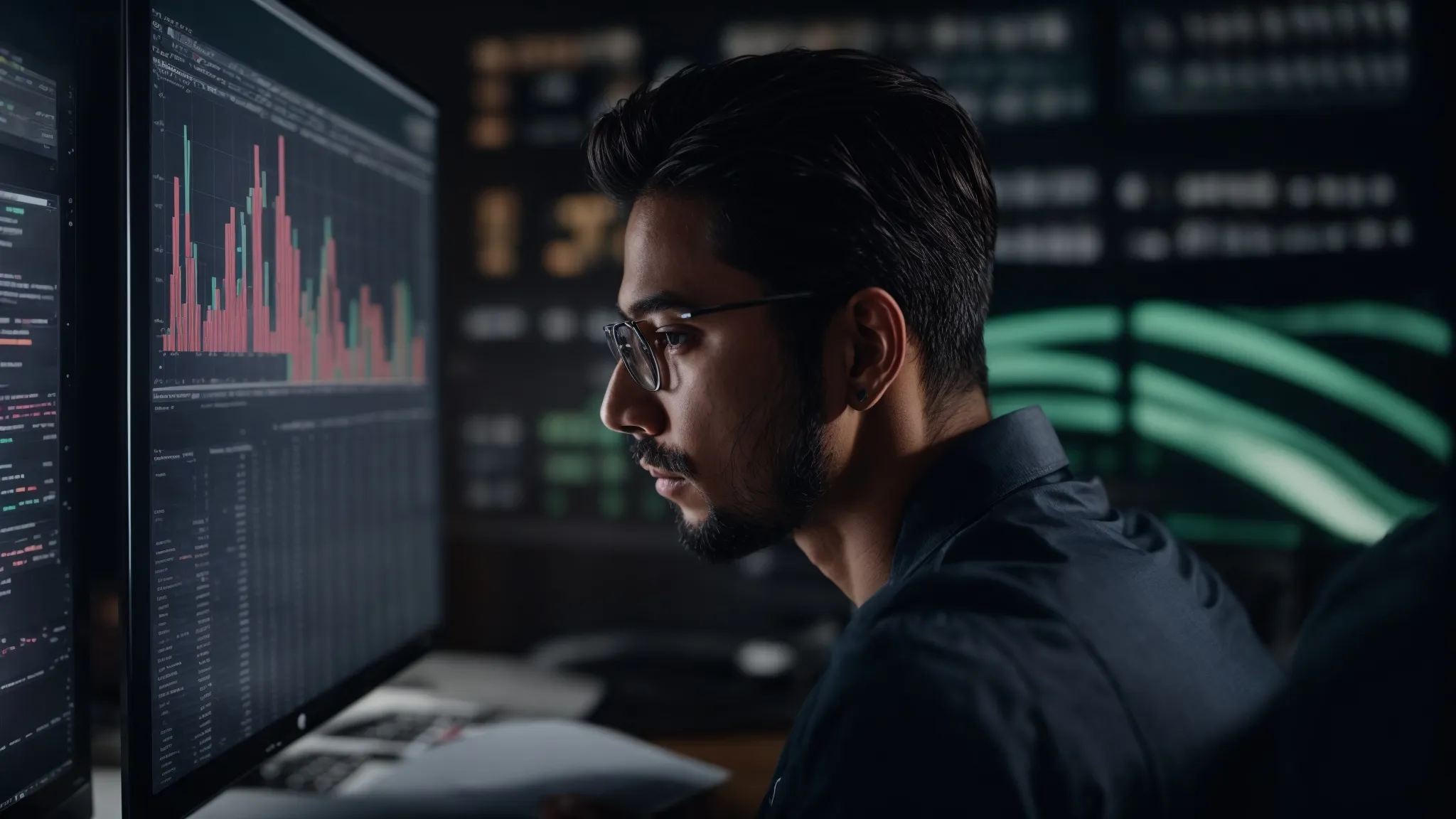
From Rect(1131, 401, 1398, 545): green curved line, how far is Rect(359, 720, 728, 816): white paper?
1.06 m

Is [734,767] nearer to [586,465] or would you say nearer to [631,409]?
[631,409]

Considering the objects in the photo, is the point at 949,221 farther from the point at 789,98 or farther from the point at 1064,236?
the point at 1064,236

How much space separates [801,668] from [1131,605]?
2.80ft

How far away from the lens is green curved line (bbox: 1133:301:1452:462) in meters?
1.43

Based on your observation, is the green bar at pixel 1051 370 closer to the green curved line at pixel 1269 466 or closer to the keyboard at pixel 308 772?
the green curved line at pixel 1269 466

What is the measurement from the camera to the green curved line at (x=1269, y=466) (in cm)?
157

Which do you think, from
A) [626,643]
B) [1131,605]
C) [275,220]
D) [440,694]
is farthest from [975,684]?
[626,643]

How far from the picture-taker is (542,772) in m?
0.88

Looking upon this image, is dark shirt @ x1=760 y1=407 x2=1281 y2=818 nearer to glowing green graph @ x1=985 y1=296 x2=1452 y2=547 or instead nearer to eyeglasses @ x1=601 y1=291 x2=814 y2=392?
eyeglasses @ x1=601 y1=291 x2=814 y2=392

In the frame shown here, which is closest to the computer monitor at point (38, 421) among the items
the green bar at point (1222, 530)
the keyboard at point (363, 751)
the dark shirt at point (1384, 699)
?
the keyboard at point (363, 751)

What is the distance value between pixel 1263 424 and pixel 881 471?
110cm

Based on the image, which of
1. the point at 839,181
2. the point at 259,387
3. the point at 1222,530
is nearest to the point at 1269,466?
the point at 1222,530

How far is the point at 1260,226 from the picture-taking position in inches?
81.0

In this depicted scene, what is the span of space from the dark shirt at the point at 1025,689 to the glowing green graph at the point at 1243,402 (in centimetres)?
64
